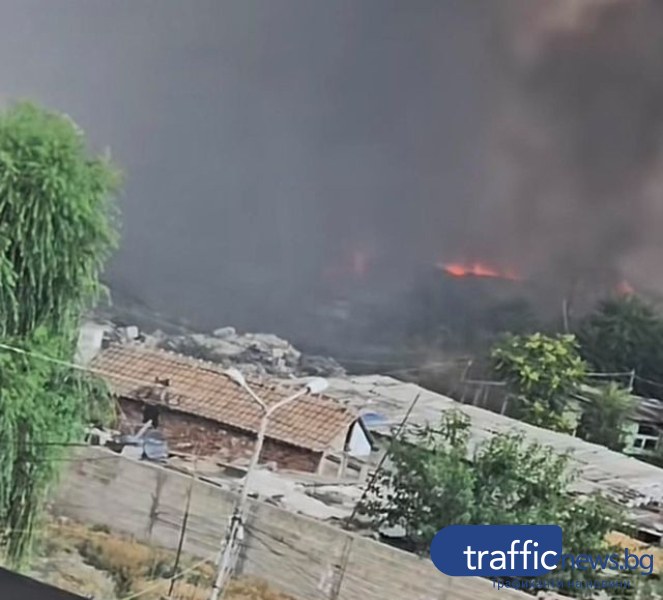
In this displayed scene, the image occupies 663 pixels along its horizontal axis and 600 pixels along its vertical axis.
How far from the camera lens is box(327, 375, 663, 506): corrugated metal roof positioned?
144 centimetres

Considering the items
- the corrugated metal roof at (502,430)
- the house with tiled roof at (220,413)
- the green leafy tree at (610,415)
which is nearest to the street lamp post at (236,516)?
the house with tiled roof at (220,413)

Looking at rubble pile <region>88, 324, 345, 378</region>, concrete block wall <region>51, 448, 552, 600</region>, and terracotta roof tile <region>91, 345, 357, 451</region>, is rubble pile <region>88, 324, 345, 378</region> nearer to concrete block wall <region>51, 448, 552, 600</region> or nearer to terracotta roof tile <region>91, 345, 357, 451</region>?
terracotta roof tile <region>91, 345, 357, 451</region>

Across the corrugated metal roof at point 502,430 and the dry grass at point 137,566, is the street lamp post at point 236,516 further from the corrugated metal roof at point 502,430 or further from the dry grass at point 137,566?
the corrugated metal roof at point 502,430

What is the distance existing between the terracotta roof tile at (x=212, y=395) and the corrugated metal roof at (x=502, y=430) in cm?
4

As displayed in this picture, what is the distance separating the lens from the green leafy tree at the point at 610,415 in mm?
1445

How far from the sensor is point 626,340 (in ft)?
4.75

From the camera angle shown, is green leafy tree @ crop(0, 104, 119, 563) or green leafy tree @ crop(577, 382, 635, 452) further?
green leafy tree @ crop(0, 104, 119, 563)

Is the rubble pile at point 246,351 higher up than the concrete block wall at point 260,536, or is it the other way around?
the rubble pile at point 246,351

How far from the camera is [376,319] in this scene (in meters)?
1.58

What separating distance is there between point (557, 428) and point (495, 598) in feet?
0.80

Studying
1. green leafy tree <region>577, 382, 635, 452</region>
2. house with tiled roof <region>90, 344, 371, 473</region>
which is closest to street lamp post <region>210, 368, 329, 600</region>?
house with tiled roof <region>90, 344, 371, 473</region>

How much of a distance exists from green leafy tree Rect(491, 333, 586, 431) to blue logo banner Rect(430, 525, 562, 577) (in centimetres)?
15

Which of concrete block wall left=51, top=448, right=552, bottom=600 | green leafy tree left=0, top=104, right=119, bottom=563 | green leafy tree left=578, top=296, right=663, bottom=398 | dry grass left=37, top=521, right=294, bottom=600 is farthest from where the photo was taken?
green leafy tree left=0, top=104, right=119, bottom=563

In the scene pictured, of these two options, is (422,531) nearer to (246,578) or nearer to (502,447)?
(502,447)
